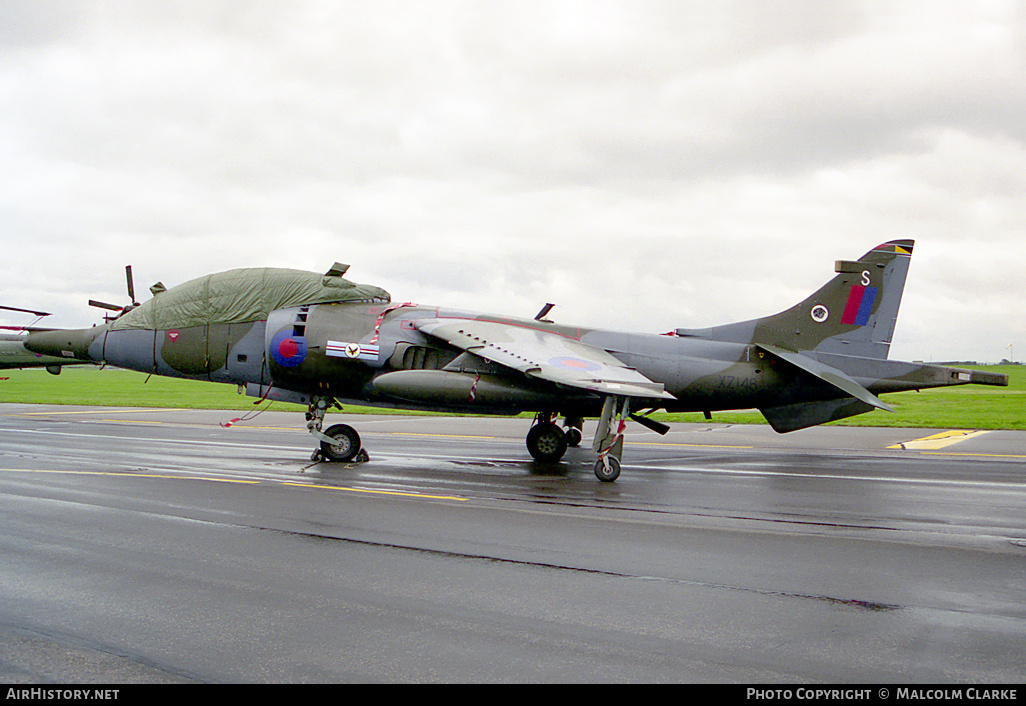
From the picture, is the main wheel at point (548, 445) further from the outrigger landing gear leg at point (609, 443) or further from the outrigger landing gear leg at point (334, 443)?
the outrigger landing gear leg at point (334, 443)

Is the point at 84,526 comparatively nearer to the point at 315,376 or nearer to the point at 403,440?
the point at 315,376

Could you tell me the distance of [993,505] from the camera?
10.3 metres

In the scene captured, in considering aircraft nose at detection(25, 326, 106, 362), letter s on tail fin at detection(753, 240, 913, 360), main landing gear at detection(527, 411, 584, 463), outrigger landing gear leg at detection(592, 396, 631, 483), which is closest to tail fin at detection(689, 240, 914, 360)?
letter s on tail fin at detection(753, 240, 913, 360)

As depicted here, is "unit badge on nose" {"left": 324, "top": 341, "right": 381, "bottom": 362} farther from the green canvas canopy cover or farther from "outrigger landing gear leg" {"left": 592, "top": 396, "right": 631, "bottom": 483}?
"outrigger landing gear leg" {"left": 592, "top": 396, "right": 631, "bottom": 483}

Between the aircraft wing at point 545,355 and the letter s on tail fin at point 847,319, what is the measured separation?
4.05 metres

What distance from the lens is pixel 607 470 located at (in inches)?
501

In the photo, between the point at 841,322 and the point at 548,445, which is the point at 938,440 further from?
the point at 548,445

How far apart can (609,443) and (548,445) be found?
315 cm

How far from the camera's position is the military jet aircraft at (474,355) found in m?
15.0

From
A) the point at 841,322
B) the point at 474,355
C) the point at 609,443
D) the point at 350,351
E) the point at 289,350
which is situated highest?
the point at 841,322

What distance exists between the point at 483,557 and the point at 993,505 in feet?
25.1

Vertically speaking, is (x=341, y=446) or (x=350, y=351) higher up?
(x=350, y=351)

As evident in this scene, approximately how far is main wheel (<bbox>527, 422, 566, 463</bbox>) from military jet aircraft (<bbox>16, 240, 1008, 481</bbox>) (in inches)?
1.0

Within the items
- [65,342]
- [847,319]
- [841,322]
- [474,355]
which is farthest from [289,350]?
[847,319]
